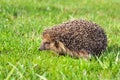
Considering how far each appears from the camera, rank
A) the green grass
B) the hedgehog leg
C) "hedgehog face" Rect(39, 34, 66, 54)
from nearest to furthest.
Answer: the green grass
the hedgehog leg
"hedgehog face" Rect(39, 34, 66, 54)

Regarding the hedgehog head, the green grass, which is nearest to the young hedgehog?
the hedgehog head

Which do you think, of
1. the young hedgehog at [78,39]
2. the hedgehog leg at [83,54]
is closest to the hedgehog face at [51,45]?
the young hedgehog at [78,39]

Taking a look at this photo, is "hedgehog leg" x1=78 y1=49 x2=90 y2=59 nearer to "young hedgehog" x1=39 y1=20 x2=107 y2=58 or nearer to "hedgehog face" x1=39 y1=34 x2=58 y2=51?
"young hedgehog" x1=39 y1=20 x2=107 y2=58

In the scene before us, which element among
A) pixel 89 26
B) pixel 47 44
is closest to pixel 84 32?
pixel 89 26

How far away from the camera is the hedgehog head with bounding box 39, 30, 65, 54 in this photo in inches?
315

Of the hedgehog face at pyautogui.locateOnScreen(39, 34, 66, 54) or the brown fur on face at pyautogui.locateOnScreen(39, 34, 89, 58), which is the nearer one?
the brown fur on face at pyautogui.locateOnScreen(39, 34, 89, 58)

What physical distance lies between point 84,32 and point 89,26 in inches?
8.0

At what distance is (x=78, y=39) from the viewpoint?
778cm

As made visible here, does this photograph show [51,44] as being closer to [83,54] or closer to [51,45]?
[51,45]

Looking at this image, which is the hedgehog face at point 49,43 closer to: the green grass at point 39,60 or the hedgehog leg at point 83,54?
the green grass at point 39,60

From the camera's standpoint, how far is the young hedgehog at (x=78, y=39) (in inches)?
307

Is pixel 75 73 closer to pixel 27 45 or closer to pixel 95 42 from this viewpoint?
pixel 95 42

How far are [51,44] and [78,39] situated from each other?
684mm

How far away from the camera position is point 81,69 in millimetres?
6766
